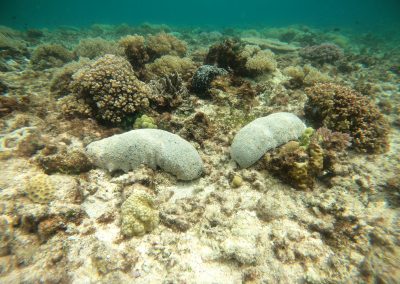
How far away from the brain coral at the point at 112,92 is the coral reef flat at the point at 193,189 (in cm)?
4

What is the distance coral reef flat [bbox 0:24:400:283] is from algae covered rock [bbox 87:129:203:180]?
1.9 inches

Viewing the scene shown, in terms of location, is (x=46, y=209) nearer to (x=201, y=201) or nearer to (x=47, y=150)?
(x=47, y=150)

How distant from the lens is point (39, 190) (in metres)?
3.66

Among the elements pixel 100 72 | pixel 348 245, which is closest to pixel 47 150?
pixel 100 72

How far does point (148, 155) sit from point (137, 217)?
1.36 meters

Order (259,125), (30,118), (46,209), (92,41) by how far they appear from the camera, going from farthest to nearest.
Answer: (92,41) → (30,118) → (259,125) → (46,209)

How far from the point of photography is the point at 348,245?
3.53 metres

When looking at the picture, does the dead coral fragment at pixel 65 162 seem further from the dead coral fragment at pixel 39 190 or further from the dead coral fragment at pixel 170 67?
the dead coral fragment at pixel 170 67

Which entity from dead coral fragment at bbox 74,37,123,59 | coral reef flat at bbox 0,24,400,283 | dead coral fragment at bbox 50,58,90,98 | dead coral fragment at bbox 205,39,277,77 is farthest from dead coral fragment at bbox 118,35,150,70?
dead coral fragment at bbox 205,39,277,77

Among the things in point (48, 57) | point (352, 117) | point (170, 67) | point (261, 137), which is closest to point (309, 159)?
point (261, 137)

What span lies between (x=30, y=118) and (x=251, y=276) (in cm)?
637

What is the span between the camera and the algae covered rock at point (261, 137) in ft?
15.5

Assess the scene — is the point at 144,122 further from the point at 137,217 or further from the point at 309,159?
the point at 309,159

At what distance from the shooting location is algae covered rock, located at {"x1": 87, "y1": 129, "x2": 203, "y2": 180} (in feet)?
14.9
